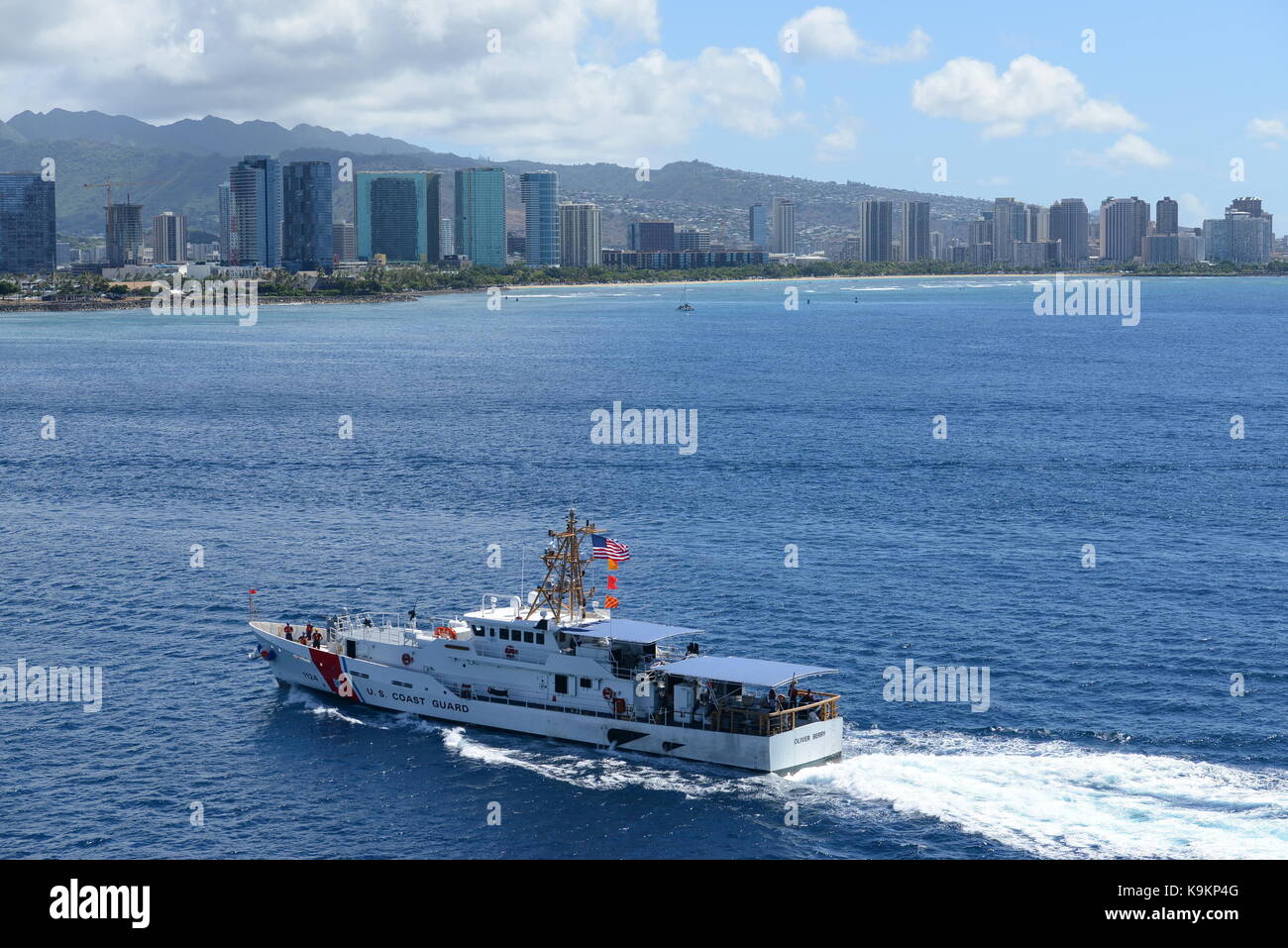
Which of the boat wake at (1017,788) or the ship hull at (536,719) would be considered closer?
the boat wake at (1017,788)

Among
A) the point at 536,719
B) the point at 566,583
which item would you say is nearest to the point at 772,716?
the point at 536,719

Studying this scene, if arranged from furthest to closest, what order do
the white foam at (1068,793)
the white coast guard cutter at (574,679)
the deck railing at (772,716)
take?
the white coast guard cutter at (574,679), the deck railing at (772,716), the white foam at (1068,793)

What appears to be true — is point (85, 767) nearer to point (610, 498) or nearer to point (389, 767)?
point (389, 767)

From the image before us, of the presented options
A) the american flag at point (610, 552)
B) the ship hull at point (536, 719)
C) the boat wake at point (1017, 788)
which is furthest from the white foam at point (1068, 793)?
the american flag at point (610, 552)

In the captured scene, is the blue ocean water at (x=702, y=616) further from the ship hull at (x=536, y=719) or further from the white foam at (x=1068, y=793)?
the ship hull at (x=536, y=719)

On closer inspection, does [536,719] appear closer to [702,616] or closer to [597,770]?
[597,770]

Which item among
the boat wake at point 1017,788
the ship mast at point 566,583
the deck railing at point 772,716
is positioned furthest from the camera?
the ship mast at point 566,583

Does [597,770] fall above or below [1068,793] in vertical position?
below
